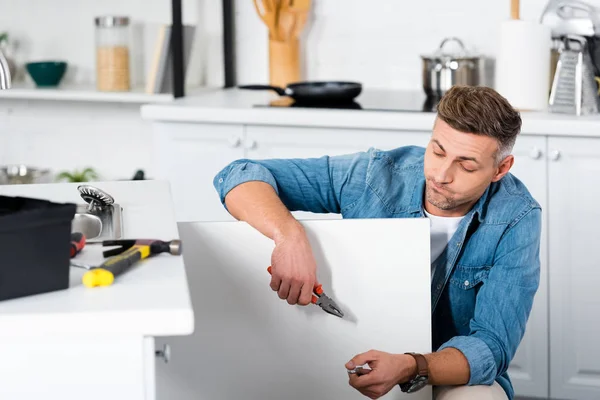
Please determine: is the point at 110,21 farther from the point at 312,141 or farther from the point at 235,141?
the point at 312,141

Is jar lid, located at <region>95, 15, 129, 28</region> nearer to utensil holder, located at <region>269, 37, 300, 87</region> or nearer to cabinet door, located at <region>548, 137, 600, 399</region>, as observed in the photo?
utensil holder, located at <region>269, 37, 300, 87</region>

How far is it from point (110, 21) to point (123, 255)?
2287 mm

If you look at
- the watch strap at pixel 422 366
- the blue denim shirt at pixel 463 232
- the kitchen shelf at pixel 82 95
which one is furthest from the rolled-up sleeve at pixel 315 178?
the kitchen shelf at pixel 82 95

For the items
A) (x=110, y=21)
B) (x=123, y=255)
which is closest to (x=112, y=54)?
(x=110, y=21)

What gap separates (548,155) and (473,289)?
109 centimetres

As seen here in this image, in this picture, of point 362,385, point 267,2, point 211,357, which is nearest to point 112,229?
point 211,357

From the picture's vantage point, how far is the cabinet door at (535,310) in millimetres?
2820

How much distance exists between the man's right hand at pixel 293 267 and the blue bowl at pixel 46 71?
2.14 metres

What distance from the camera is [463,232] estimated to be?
1.83 metres

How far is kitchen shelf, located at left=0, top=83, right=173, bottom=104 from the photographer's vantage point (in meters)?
3.29

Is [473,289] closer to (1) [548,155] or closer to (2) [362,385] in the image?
(2) [362,385]

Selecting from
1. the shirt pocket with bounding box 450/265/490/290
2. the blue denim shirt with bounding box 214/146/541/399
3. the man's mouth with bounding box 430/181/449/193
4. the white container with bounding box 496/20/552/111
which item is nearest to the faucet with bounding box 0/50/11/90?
the blue denim shirt with bounding box 214/146/541/399

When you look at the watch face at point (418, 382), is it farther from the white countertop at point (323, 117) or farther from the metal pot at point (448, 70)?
the metal pot at point (448, 70)

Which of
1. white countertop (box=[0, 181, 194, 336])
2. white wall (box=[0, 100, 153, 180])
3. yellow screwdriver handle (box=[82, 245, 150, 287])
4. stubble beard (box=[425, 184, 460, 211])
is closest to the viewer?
white countertop (box=[0, 181, 194, 336])
